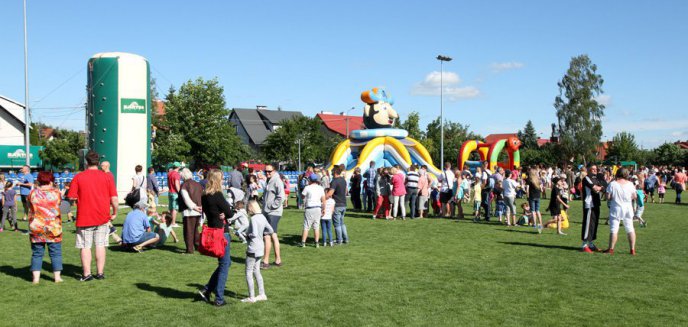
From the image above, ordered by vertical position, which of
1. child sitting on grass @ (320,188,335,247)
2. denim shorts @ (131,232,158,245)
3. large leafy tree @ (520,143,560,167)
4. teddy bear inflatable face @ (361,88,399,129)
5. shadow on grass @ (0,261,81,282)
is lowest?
shadow on grass @ (0,261,81,282)

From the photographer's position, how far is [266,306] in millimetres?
7008

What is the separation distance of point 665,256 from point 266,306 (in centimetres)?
775

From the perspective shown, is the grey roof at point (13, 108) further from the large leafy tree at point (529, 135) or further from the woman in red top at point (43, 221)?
the large leafy tree at point (529, 135)

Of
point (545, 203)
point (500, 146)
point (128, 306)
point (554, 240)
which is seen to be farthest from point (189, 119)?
point (128, 306)

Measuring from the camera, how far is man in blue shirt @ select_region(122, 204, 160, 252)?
429 inches

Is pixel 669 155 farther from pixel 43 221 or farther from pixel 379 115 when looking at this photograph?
pixel 43 221

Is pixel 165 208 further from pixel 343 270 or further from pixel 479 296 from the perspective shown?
pixel 479 296

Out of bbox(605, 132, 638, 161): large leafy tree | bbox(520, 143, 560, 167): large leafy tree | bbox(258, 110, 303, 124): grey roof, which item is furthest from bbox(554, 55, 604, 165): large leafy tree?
bbox(258, 110, 303, 124): grey roof

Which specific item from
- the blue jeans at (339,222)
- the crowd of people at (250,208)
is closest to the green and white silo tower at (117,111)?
the crowd of people at (250,208)

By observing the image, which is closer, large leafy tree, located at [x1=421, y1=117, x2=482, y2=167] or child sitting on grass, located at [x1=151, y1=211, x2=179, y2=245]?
child sitting on grass, located at [x1=151, y1=211, x2=179, y2=245]

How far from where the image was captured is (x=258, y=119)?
79.6m

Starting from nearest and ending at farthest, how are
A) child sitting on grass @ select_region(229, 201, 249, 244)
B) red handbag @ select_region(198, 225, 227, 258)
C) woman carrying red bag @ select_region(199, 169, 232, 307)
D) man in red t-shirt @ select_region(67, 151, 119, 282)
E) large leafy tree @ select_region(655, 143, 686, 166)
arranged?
red handbag @ select_region(198, 225, 227, 258)
woman carrying red bag @ select_region(199, 169, 232, 307)
child sitting on grass @ select_region(229, 201, 249, 244)
man in red t-shirt @ select_region(67, 151, 119, 282)
large leafy tree @ select_region(655, 143, 686, 166)

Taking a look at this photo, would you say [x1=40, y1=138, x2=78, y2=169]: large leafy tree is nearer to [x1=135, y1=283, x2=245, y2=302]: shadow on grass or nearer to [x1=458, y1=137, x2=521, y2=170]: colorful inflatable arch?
[x1=458, y1=137, x2=521, y2=170]: colorful inflatable arch

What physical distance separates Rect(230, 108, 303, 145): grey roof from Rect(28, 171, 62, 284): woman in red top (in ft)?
222
